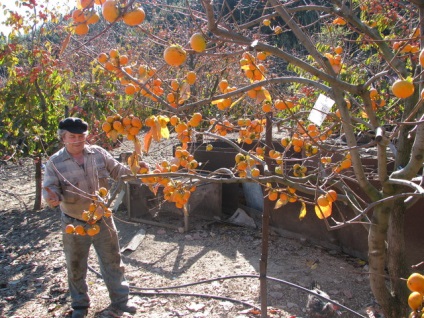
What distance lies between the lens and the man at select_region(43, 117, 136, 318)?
130 inches

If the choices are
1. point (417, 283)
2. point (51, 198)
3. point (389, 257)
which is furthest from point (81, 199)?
point (417, 283)

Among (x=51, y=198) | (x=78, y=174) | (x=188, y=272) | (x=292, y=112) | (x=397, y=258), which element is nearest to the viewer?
(x=292, y=112)

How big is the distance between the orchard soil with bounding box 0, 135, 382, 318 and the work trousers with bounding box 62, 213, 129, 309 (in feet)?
0.61

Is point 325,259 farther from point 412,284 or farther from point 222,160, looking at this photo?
point 412,284

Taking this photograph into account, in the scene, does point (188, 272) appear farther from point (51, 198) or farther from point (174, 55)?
point (174, 55)

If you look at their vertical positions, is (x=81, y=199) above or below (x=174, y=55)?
below

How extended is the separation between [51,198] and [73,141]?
51cm

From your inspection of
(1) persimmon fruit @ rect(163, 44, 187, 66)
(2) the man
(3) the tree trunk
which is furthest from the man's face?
(3) the tree trunk

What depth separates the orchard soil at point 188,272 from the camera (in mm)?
3602

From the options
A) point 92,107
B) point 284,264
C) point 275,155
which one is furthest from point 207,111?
point 275,155

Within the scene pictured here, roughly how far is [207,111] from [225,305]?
3.94 metres

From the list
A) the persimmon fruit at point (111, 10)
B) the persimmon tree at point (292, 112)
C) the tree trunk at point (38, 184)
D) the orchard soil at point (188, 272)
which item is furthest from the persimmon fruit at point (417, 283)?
the tree trunk at point (38, 184)

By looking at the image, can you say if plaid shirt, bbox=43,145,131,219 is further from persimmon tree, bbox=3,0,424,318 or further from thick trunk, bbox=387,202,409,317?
thick trunk, bbox=387,202,409,317

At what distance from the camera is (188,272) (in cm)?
426
